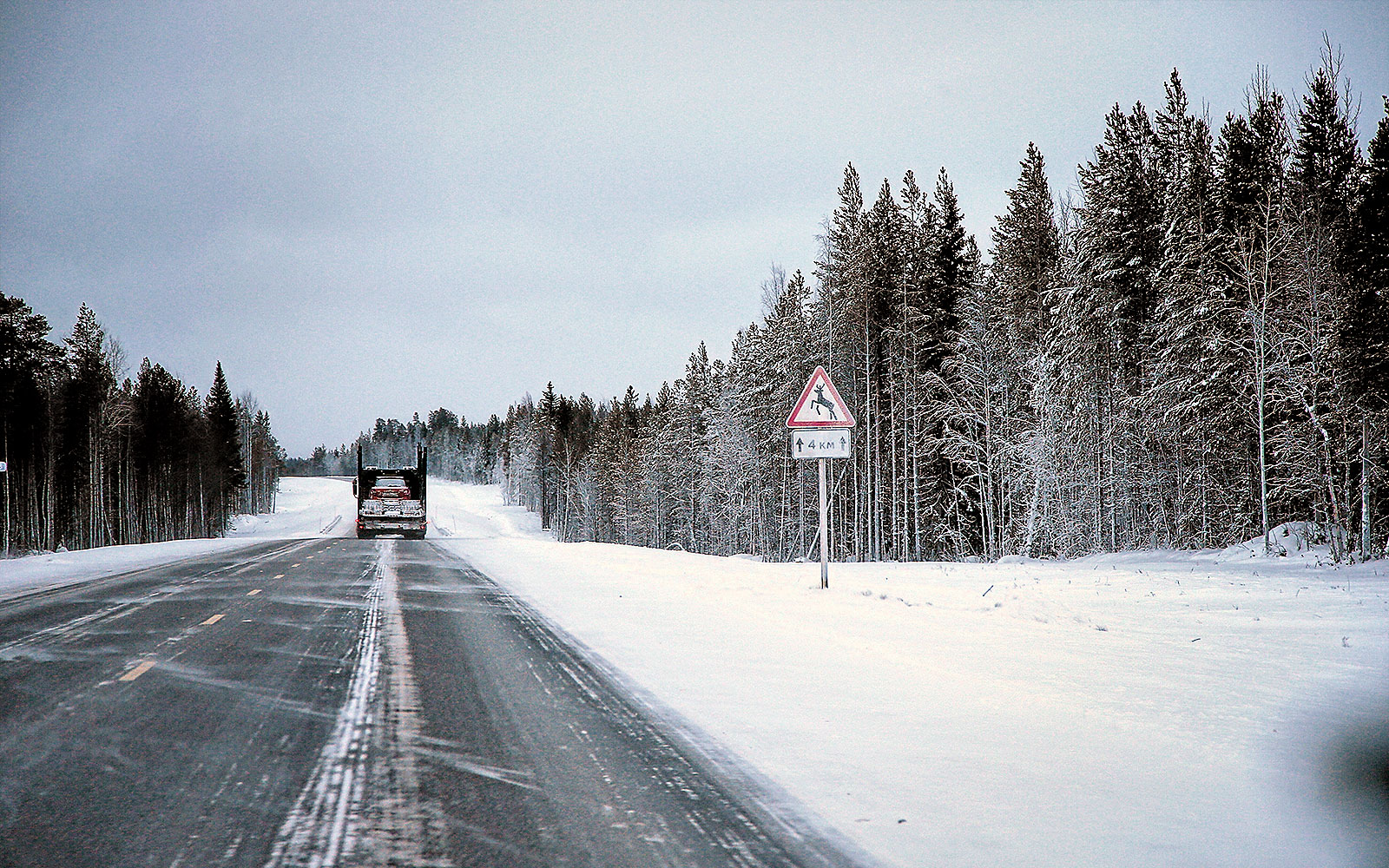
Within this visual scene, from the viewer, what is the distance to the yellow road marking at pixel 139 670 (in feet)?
24.0

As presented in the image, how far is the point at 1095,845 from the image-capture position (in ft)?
→ 11.6

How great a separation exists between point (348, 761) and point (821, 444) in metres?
9.42

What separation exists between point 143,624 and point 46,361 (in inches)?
2035

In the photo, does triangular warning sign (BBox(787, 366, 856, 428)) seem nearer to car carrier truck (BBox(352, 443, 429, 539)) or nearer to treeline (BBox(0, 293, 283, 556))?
car carrier truck (BBox(352, 443, 429, 539))

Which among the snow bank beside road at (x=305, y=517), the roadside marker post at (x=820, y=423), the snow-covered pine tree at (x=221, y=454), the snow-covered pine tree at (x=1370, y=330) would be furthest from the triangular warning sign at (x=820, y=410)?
the snow-covered pine tree at (x=221, y=454)

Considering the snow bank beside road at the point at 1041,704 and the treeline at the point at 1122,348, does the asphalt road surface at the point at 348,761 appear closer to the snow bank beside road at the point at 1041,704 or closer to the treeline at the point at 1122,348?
the snow bank beside road at the point at 1041,704

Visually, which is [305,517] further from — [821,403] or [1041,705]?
[1041,705]

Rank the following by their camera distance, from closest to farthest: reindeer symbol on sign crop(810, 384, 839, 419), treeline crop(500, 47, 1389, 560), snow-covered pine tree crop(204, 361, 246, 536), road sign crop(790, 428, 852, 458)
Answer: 1. road sign crop(790, 428, 852, 458)
2. reindeer symbol on sign crop(810, 384, 839, 419)
3. treeline crop(500, 47, 1389, 560)
4. snow-covered pine tree crop(204, 361, 246, 536)

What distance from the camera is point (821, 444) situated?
13.2 metres

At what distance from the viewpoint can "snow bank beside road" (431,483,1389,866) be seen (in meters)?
3.76

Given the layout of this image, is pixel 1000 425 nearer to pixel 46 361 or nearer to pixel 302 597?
pixel 302 597

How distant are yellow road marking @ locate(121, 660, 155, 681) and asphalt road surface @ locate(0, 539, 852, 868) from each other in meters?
0.03

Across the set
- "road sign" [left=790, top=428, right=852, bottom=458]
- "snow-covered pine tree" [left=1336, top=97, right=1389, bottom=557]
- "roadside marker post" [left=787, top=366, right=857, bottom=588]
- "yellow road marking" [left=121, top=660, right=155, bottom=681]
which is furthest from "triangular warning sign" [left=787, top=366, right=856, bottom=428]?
"snow-covered pine tree" [left=1336, top=97, right=1389, bottom=557]

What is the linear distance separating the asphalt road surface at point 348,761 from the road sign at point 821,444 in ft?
17.0
